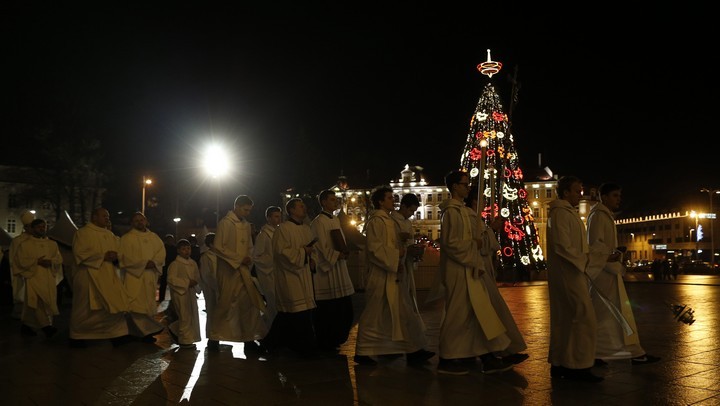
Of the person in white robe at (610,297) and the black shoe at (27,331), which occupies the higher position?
the person in white robe at (610,297)

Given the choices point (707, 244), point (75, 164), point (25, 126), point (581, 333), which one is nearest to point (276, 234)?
point (581, 333)

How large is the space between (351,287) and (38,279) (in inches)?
222

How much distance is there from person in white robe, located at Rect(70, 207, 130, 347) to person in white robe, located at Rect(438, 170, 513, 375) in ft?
16.7

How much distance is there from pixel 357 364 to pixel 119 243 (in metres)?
4.68

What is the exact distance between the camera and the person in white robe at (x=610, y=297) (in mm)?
7098

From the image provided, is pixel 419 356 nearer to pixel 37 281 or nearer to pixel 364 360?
pixel 364 360

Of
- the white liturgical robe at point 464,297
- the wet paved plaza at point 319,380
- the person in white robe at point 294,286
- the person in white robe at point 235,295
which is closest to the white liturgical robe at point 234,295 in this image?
the person in white robe at point 235,295

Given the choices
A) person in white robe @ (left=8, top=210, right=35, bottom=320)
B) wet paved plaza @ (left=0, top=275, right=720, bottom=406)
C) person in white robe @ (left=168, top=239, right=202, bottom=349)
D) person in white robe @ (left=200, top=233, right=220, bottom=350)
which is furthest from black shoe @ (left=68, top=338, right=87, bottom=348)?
person in white robe @ (left=8, top=210, right=35, bottom=320)

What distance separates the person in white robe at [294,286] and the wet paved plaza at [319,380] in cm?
27

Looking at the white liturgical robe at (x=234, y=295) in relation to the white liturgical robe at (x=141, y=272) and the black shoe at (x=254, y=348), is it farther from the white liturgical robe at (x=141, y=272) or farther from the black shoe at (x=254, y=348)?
the white liturgical robe at (x=141, y=272)

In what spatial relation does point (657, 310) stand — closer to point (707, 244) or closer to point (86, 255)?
point (86, 255)

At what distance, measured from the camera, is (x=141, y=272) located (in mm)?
10500

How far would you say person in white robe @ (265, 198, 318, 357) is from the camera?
848 cm

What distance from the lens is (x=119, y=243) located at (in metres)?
10.5
